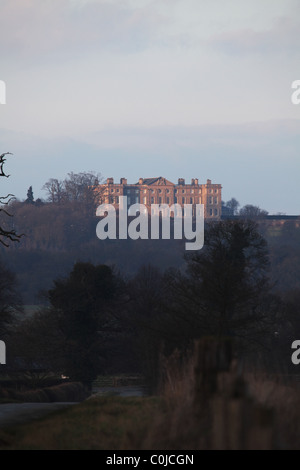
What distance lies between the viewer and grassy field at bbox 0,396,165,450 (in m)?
13.9

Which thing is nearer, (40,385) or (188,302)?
(188,302)

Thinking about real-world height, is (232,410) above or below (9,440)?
above

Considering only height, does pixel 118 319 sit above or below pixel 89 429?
below

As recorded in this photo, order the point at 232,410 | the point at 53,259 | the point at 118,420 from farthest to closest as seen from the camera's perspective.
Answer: the point at 53,259, the point at 118,420, the point at 232,410

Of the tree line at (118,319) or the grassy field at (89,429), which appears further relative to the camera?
the tree line at (118,319)

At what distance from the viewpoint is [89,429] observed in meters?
15.6

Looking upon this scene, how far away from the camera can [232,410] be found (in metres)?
10.3

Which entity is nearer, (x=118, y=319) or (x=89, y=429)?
(x=89, y=429)

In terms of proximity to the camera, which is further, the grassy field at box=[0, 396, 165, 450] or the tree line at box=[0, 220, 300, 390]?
the tree line at box=[0, 220, 300, 390]

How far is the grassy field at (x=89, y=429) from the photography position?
13.9 m

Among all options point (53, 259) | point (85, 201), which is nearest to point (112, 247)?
point (53, 259)

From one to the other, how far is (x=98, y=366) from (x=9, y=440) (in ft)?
Result: 144
